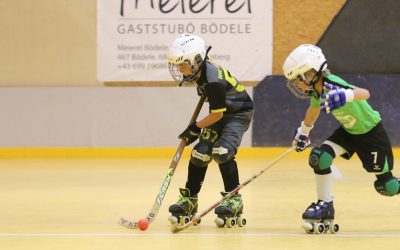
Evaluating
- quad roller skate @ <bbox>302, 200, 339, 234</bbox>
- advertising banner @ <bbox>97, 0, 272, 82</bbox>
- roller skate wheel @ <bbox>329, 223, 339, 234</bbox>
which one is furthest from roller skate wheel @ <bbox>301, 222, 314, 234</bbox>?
advertising banner @ <bbox>97, 0, 272, 82</bbox>

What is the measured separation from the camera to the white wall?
432 inches

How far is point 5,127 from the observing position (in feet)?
36.0

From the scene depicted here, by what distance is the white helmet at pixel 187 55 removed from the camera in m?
5.35

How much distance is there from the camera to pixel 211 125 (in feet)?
18.3

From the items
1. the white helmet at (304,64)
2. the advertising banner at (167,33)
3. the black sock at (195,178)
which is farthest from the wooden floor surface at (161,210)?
the advertising banner at (167,33)

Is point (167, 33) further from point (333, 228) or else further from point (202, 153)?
point (333, 228)

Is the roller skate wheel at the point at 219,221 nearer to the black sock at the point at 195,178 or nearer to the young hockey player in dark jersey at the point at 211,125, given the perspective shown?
the young hockey player in dark jersey at the point at 211,125

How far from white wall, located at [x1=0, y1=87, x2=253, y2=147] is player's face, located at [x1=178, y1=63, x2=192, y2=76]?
5508mm

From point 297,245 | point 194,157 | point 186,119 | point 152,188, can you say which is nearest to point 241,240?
point 297,245

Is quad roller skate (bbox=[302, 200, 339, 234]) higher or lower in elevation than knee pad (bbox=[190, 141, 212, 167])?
lower

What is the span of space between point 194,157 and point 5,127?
5.99m

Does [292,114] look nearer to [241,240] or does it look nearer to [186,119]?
[186,119]

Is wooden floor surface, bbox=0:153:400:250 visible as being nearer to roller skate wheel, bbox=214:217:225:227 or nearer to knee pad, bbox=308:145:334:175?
roller skate wheel, bbox=214:217:225:227

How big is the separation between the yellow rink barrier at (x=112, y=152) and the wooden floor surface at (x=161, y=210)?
721 mm
